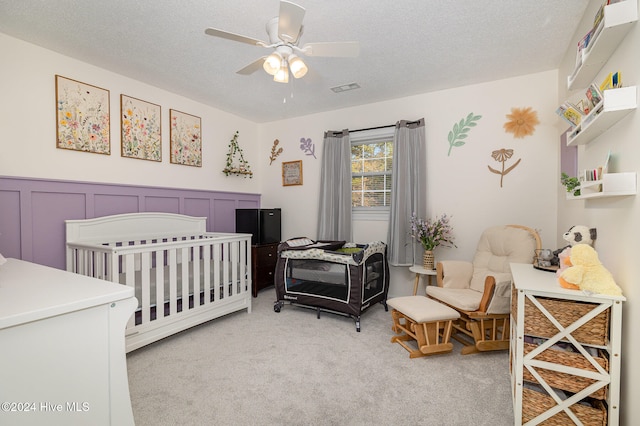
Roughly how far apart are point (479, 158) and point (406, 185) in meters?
0.80

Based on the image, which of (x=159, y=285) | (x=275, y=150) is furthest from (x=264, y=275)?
(x=275, y=150)

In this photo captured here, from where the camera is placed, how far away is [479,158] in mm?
3168

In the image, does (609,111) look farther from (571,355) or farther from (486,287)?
(486,287)

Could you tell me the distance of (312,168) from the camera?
4.20 metres

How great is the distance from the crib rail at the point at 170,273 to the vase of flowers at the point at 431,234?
183cm

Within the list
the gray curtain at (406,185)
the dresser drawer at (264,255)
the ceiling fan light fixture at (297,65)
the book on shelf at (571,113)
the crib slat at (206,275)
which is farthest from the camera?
the dresser drawer at (264,255)

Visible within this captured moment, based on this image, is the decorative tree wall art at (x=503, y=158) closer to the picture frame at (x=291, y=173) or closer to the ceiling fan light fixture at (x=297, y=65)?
the ceiling fan light fixture at (x=297, y=65)

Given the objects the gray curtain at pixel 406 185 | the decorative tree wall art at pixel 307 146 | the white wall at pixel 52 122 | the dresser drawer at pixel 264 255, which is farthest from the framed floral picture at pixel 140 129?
the gray curtain at pixel 406 185

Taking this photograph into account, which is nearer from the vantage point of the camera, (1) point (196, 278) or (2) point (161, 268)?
(2) point (161, 268)

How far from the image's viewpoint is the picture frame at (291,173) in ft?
14.1

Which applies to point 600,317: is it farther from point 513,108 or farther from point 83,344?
point 513,108

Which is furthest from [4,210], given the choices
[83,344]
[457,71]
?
[457,71]

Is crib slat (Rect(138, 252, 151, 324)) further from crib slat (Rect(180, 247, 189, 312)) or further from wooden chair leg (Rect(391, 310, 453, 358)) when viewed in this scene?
wooden chair leg (Rect(391, 310, 453, 358))

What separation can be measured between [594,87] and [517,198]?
1.79m
